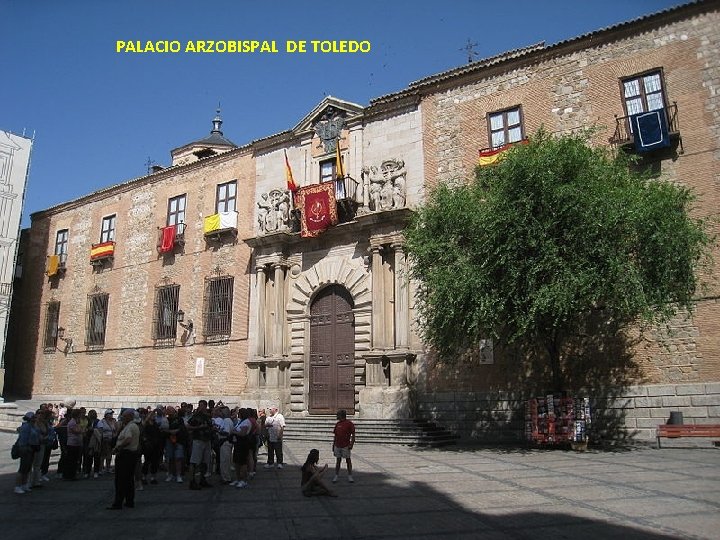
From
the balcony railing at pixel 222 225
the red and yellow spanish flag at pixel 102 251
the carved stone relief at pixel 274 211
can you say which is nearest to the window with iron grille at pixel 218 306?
the balcony railing at pixel 222 225

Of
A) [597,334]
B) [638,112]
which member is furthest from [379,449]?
[638,112]

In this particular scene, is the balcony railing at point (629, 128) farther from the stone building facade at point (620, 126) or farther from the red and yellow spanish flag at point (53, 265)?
the red and yellow spanish flag at point (53, 265)

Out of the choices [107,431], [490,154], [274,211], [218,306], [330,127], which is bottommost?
[107,431]

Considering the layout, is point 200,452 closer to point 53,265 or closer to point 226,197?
point 226,197

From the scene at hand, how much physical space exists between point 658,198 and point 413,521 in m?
9.24

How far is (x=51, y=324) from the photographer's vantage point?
28094 mm

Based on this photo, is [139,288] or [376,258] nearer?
[376,258]

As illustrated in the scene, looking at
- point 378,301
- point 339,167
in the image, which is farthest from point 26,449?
point 339,167

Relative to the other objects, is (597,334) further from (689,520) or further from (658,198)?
(689,520)

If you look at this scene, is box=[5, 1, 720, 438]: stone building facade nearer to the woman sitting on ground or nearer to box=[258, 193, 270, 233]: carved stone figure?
box=[258, 193, 270, 233]: carved stone figure

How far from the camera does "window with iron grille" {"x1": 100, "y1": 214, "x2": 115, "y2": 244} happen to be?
27.0 m

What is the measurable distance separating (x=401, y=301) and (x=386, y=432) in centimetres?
398

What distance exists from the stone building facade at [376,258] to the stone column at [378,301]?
5 centimetres

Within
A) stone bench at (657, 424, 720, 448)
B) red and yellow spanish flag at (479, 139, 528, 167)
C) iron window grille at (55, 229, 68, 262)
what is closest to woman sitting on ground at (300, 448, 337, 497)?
stone bench at (657, 424, 720, 448)
